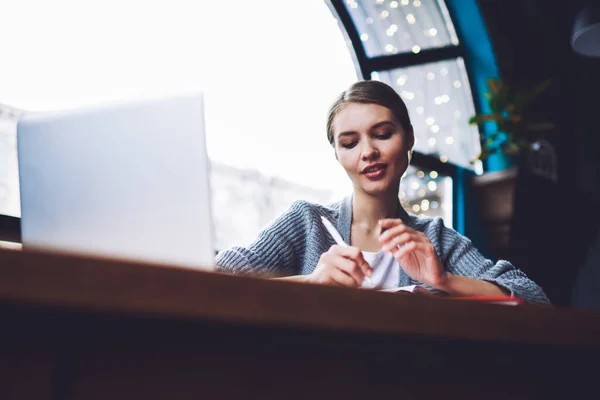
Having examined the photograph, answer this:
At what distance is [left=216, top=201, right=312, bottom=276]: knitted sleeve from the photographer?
128 cm

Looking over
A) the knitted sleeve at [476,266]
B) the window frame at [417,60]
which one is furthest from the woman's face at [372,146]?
the window frame at [417,60]

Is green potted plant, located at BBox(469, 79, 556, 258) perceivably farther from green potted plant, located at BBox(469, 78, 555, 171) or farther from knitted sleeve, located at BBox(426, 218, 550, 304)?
knitted sleeve, located at BBox(426, 218, 550, 304)

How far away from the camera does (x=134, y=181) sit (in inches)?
25.1

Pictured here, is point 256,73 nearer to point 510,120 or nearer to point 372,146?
point 372,146

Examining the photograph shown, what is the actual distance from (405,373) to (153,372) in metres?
0.28

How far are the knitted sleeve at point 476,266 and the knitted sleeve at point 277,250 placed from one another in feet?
1.32

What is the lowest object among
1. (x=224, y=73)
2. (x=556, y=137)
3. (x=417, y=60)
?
(x=556, y=137)

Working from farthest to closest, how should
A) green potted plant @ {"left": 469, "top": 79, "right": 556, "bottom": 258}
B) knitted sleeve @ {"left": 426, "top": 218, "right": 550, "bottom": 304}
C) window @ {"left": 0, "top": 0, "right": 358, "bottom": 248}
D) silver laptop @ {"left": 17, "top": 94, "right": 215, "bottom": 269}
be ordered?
green potted plant @ {"left": 469, "top": 79, "right": 556, "bottom": 258}, window @ {"left": 0, "top": 0, "right": 358, "bottom": 248}, knitted sleeve @ {"left": 426, "top": 218, "right": 550, "bottom": 304}, silver laptop @ {"left": 17, "top": 94, "right": 215, "bottom": 269}

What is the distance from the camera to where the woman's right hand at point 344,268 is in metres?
0.83

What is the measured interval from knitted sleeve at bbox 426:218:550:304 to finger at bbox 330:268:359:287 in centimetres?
46

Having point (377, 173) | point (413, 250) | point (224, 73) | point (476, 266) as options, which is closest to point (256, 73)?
point (224, 73)

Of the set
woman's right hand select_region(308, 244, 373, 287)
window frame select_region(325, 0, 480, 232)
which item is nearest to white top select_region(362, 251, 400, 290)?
woman's right hand select_region(308, 244, 373, 287)

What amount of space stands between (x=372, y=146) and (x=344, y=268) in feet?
2.08

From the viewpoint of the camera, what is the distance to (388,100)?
1.44 m
